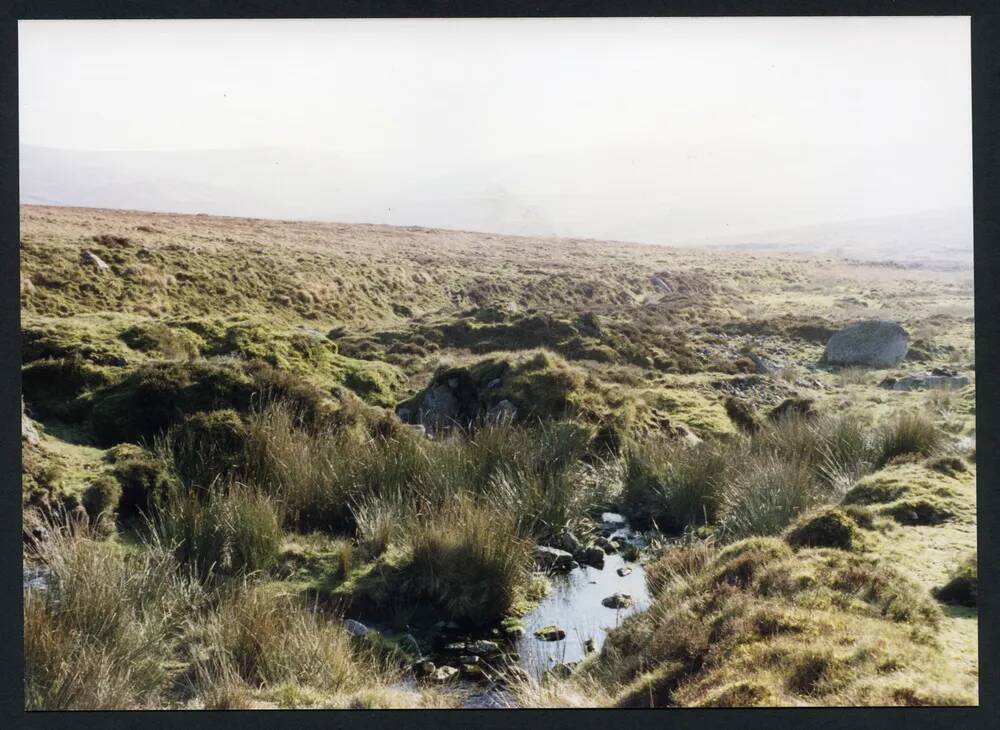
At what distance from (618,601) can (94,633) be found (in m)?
2.49

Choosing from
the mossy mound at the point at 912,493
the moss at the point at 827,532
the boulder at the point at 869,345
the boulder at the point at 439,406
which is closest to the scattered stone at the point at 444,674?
the moss at the point at 827,532

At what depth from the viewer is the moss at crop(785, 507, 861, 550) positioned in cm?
455

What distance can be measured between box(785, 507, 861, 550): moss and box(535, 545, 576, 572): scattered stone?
122cm

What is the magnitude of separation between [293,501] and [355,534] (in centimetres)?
41

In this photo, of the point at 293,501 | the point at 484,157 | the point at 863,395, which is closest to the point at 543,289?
the point at 484,157

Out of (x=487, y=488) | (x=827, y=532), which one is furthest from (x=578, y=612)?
(x=827, y=532)

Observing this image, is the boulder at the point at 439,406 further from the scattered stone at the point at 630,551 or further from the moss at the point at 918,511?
the moss at the point at 918,511

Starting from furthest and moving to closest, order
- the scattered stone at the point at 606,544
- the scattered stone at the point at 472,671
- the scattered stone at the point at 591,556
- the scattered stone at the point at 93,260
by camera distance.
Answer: the scattered stone at the point at 93,260
the scattered stone at the point at 606,544
the scattered stone at the point at 591,556
the scattered stone at the point at 472,671

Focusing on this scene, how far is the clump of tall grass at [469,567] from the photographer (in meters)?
4.62

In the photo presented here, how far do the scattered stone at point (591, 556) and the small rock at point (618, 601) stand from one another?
15.9 inches

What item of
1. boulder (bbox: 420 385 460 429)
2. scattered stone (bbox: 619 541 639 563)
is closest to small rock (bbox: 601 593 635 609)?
scattered stone (bbox: 619 541 639 563)

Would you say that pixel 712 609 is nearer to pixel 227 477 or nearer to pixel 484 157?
pixel 227 477

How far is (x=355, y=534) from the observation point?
5.29 meters

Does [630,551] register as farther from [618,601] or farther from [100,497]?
[100,497]
